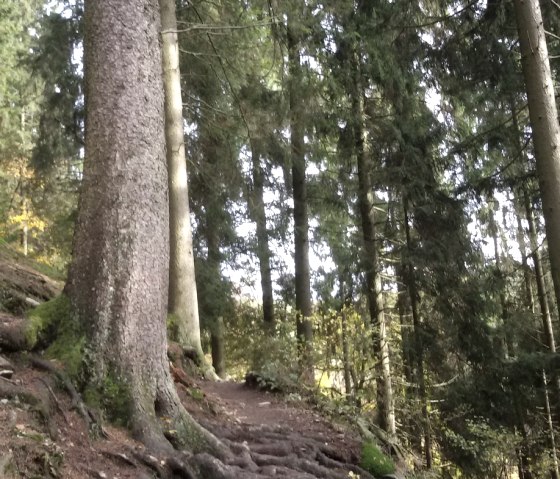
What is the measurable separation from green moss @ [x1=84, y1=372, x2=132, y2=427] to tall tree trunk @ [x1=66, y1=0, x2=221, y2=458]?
18 mm

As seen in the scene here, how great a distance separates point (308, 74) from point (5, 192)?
11995mm

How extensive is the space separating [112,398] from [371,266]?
7.74 meters

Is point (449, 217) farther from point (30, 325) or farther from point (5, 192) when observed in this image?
point (5, 192)

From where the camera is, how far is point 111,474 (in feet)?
12.2

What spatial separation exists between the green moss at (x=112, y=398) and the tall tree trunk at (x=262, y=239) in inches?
357

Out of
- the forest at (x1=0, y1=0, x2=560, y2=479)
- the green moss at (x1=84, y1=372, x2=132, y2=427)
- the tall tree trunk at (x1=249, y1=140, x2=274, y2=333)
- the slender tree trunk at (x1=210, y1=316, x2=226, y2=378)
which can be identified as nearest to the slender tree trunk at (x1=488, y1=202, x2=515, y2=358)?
the forest at (x1=0, y1=0, x2=560, y2=479)

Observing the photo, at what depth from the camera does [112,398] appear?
441 cm

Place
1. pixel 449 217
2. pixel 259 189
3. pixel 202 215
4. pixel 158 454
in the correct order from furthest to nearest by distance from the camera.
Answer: pixel 259 189, pixel 202 215, pixel 449 217, pixel 158 454

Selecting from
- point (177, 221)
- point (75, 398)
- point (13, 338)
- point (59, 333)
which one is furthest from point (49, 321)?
point (177, 221)

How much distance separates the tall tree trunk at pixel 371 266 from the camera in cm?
929

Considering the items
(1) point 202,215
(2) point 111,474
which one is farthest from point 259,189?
(2) point 111,474

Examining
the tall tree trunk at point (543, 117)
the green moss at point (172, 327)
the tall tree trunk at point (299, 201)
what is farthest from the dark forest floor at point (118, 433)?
the tall tree trunk at point (543, 117)

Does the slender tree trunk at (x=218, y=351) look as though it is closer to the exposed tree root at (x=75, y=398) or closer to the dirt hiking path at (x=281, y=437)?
the dirt hiking path at (x=281, y=437)

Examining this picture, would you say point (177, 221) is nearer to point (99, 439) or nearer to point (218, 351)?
point (99, 439)
